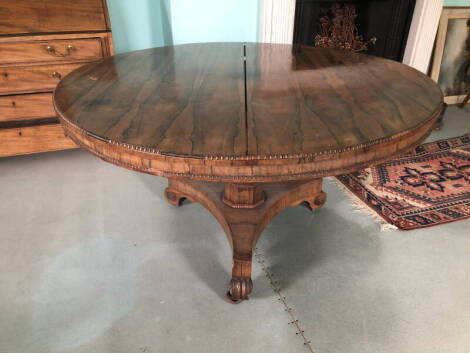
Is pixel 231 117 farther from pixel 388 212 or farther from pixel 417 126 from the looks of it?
pixel 388 212

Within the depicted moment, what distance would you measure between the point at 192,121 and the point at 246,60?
0.70 m

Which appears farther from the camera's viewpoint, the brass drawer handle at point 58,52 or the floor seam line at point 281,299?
the brass drawer handle at point 58,52

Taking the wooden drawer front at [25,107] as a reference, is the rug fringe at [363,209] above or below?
below

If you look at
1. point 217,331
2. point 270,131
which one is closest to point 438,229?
point 217,331

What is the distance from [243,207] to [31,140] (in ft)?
4.60

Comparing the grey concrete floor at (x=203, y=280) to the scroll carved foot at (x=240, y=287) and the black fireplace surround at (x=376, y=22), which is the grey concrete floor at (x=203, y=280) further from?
the black fireplace surround at (x=376, y=22)

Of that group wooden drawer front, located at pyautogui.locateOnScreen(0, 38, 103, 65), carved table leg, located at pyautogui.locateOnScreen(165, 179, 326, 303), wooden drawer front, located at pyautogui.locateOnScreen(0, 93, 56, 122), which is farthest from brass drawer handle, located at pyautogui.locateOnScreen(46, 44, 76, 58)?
carved table leg, located at pyautogui.locateOnScreen(165, 179, 326, 303)

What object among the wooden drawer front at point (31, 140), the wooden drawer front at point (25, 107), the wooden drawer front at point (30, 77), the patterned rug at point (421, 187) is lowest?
the patterned rug at point (421, 187)

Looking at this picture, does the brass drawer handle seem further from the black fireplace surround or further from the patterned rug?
the patterned rug

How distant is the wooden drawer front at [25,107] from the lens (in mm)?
1974

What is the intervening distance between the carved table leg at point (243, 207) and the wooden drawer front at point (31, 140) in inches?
36.6

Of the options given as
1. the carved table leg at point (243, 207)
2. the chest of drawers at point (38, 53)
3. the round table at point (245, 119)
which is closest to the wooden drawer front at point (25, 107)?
the chest of drawers at point (38, 53)

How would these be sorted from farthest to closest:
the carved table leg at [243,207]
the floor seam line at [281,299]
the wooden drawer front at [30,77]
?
the wooden drawer front at [30,77]
the carved table leg at [243,207]
the floor seam line at [281,299]

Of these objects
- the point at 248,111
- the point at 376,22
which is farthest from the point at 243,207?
the point at 376,22
